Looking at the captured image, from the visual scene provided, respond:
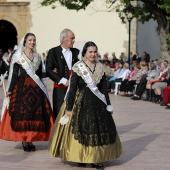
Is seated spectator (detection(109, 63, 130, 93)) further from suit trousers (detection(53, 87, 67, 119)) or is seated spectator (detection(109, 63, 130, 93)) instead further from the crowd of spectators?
suit trousers (detection(53, 87, 67, 119))

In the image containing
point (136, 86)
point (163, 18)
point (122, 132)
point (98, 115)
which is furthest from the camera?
point (163, 18)

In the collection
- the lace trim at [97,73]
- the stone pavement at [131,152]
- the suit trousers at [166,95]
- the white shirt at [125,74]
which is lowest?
the stone pavement at [131,152]

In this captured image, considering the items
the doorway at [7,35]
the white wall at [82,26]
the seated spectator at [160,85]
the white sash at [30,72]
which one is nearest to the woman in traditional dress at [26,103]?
the white sash at [30,72]

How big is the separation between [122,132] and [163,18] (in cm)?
1414

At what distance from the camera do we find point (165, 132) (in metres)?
12.9

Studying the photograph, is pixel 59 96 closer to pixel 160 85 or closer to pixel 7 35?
pixel 160 85

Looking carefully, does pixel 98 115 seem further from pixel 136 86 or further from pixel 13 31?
pixel 13 31

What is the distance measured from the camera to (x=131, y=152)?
1045cm

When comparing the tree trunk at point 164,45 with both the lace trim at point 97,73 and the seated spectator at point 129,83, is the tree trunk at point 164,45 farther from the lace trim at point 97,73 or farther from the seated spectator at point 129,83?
the lace trim at point 97,73

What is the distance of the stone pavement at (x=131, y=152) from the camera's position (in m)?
9.34

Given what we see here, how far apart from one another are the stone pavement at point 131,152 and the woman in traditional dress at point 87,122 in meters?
0.26

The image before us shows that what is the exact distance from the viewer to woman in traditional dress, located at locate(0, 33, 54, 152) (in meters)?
10.5

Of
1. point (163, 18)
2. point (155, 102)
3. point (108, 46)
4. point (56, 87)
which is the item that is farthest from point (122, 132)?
point (108, 46)

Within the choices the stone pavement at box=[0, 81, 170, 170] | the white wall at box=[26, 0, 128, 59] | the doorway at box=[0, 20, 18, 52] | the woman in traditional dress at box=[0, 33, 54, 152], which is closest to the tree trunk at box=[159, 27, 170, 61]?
the white wall at box=[26, 0, 128, 59]
